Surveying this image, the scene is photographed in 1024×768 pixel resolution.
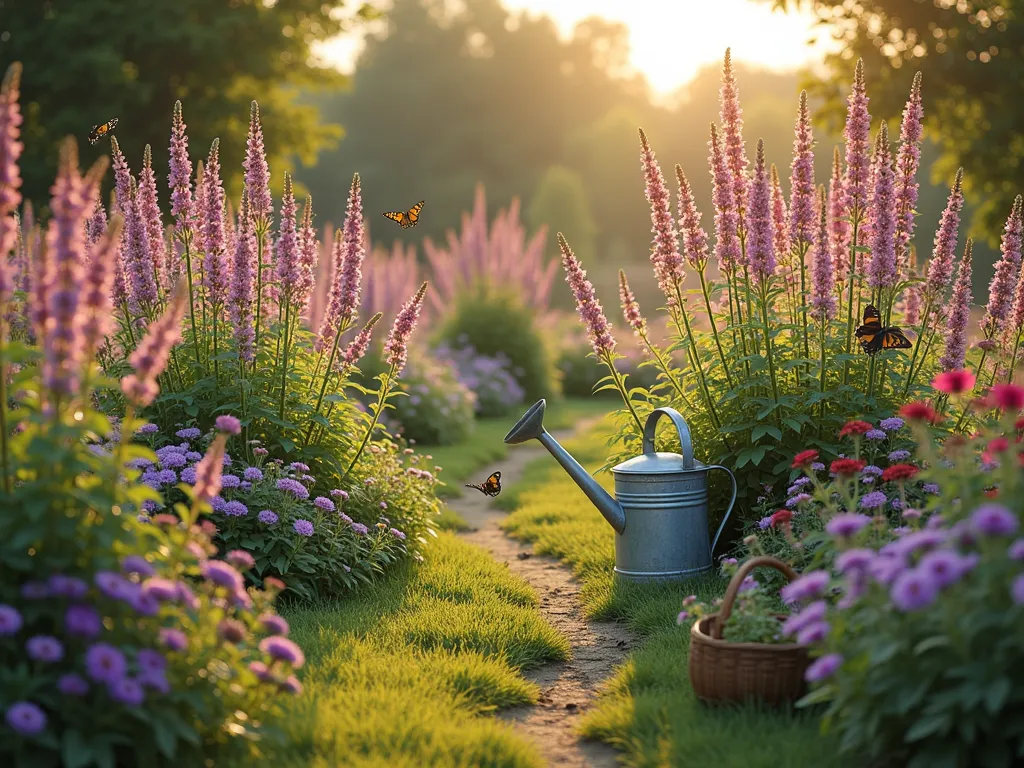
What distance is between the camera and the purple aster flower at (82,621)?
8.85 ft

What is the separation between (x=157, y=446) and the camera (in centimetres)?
531

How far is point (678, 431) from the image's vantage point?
5.30 meters

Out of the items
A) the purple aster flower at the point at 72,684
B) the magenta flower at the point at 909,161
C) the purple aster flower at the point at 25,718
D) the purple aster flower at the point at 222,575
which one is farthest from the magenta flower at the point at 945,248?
the purple aster flower at the point at 25,718

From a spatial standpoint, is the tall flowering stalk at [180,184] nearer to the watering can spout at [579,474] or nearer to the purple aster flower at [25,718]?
the watering can spout at [579,474]

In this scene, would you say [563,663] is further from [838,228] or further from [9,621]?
[838,228]

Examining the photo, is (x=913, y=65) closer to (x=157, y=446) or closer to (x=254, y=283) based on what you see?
(x=254, y=283)

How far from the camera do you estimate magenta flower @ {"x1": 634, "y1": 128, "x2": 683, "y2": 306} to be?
5504 millimetres

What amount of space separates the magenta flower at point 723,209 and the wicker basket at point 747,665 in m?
2.41

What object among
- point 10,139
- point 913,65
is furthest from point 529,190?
point 10,139

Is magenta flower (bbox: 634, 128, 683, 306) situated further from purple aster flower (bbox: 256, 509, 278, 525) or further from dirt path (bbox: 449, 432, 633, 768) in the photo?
purple aster flower (bbox: 256, 509, 278, 525)

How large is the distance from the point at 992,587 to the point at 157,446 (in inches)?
167

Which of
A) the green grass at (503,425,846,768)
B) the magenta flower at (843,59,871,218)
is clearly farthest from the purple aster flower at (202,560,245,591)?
the magenta flower at (843,59,871,218)

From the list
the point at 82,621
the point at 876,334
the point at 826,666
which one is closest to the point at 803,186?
the point at 876,334

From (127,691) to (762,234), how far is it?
12.9 ft
